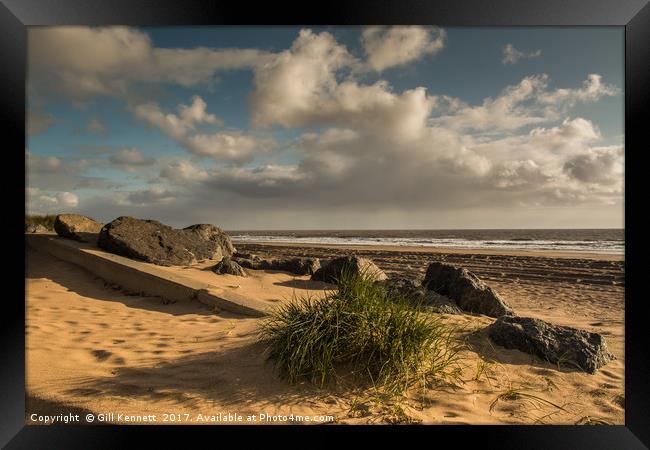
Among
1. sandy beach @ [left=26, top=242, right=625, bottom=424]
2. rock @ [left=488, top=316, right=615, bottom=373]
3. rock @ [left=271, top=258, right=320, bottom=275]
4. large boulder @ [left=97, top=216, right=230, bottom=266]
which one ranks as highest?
large boulder @ [left=97, top=216, right=230, bottom=266]

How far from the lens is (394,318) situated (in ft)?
10.5

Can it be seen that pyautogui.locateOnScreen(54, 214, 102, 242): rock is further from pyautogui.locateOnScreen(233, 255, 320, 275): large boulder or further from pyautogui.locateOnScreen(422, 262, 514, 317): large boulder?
pyautogui.locateOnScreen(422, 262, 514, 317): large boulder

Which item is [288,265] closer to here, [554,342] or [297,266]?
[297,266]

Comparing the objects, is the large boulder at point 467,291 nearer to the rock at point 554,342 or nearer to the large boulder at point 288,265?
the rock at point 554,342

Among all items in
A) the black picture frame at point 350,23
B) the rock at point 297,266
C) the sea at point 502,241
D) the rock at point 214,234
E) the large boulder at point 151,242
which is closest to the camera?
the black picture frame at point 350,23

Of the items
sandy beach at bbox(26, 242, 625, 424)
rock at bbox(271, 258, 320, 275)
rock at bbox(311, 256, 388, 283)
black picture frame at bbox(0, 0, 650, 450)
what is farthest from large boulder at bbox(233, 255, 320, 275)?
black picture frame at bbox(0, 0, 650, 450)

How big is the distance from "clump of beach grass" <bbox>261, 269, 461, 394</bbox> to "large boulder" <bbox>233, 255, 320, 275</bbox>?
5682 millimetres

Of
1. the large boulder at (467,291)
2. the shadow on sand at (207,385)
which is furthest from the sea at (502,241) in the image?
the shadow on sand at (207,385)

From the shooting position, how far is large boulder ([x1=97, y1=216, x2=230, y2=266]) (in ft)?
25.2

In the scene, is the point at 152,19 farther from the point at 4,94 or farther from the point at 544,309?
the point at 544,309

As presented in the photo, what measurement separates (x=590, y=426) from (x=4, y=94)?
4.84 metres

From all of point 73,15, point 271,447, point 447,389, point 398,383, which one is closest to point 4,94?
point 73,15

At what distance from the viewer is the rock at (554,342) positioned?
354 cm

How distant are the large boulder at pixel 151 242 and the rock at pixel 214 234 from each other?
1471mm
